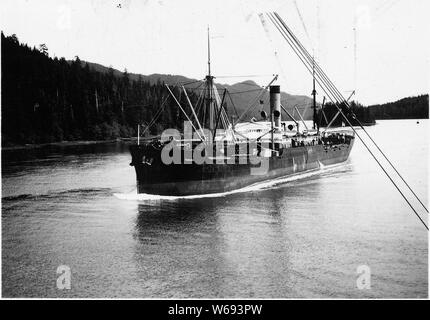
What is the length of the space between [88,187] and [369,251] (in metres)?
25.0

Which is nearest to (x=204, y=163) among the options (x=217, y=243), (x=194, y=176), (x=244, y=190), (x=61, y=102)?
(x=194, y=176)

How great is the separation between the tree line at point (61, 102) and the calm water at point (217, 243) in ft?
177

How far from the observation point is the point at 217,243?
18.8 m

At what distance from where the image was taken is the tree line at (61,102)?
284 ft

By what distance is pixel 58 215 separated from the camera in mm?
25266

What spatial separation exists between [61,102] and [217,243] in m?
93.0

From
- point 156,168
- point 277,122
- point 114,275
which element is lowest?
point 114,275

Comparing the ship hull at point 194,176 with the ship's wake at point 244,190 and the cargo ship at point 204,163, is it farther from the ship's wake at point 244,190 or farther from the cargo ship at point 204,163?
the ship's wake at point 244,190

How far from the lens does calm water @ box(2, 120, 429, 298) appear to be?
46.5ft

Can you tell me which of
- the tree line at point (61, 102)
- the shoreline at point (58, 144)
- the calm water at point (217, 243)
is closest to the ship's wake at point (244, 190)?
the calm water at point (217, 243)

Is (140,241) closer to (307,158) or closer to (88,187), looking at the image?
(88,187)
